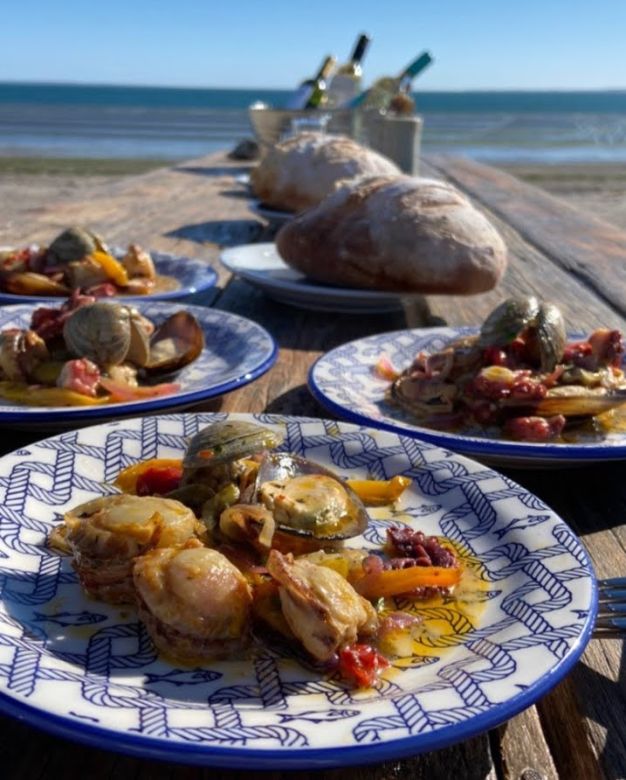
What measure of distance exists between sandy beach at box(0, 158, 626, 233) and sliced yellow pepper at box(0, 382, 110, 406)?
15.8 meters

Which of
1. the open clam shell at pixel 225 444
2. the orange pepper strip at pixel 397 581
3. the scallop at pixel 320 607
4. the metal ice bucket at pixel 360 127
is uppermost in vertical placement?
the metal ice bucket at pixel 360 127

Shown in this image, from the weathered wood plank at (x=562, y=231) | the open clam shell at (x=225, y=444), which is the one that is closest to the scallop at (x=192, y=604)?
the open clam shell at (x=225, y=444)

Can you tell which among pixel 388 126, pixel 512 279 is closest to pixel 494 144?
pixel 388 126

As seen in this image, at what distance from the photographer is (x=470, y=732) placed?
958mm

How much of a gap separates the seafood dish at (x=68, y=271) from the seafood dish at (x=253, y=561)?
1577 millimetres

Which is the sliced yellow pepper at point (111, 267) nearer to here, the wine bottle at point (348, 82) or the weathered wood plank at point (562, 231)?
the weathered wood plank at point (562, 231)

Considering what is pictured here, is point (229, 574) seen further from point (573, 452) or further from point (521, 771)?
point (573, 452)

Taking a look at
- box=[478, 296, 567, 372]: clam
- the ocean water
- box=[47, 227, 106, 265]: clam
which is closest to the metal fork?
box=[478, 296, 567, 372]: clam

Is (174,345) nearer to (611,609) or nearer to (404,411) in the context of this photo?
(404,411)

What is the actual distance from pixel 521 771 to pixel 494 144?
40418mm

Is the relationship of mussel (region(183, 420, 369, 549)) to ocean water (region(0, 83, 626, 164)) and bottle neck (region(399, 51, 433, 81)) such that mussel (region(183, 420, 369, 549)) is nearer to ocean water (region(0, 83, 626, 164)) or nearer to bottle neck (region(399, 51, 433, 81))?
bottle neck (region(399, 51, 433, 81))

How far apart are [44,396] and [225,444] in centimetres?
78

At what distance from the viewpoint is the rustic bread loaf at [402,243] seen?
312 cm

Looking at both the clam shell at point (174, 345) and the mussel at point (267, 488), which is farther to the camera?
the clam shell at point (174, 345)
